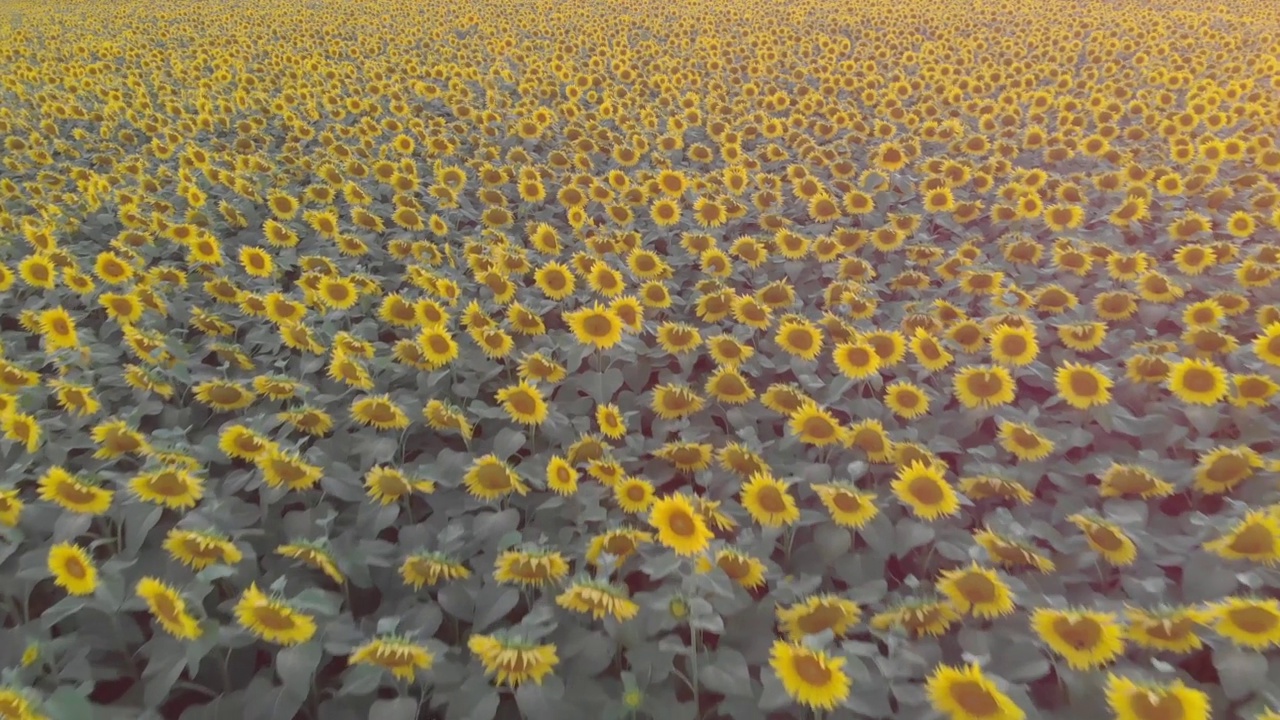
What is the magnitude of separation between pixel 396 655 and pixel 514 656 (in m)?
0.26

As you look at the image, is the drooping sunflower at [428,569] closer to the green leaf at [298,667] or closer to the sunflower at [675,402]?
the green leaf at [298,667]

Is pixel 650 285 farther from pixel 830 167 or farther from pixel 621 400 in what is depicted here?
pixel 830 167

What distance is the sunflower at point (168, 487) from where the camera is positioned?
2.06m

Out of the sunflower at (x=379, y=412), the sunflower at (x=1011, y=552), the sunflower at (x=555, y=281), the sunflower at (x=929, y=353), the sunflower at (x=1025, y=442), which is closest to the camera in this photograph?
the sunflower at (x=1011, y=552)

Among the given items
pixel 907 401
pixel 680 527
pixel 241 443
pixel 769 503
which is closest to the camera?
pixel 680 527

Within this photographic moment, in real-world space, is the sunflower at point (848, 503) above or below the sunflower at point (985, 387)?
below

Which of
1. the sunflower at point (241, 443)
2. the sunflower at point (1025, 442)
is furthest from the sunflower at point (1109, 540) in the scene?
the sunflower at point (241, 443)

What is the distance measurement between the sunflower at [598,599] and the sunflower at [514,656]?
0.14 metres

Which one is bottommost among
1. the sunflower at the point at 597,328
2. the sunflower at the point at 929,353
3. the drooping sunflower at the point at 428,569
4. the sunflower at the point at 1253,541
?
the drooping sunflower at the point at 428,569

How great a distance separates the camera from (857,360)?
9.30 ft

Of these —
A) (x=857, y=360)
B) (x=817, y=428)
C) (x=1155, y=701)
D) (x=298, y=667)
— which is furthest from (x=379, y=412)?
(x=1155, y=701)

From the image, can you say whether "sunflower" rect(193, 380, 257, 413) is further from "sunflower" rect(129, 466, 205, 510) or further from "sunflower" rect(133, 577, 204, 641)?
"sunflower" rect(133, 577, 204, 641)

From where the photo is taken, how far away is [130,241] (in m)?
3.85

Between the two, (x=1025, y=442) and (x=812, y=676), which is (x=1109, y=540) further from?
(x=812, y=676)
